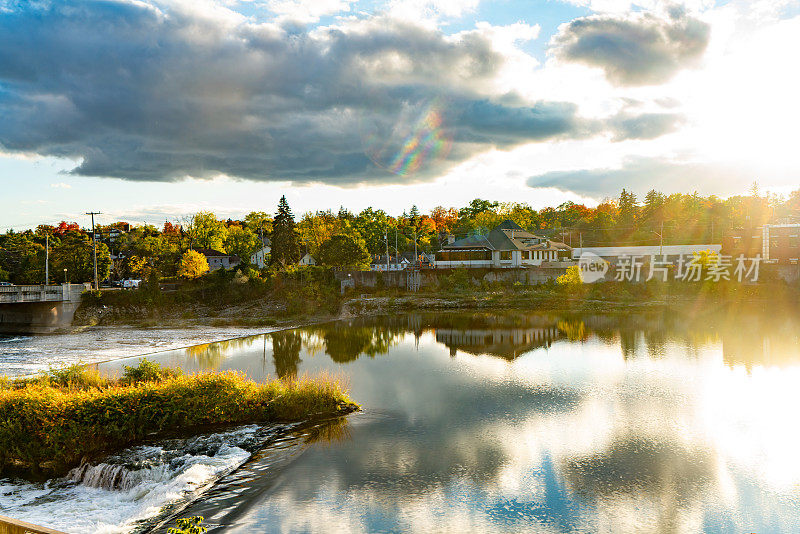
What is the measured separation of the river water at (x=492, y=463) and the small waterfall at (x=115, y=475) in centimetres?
5

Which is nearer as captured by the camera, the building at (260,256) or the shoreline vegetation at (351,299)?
the shoreline vegetation at (351,299)

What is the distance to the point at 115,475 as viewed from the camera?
17938mm

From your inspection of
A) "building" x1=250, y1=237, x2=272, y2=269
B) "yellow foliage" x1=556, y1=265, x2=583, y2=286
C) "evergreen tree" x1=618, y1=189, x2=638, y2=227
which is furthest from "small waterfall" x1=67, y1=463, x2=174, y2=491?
"evergreen tree" x1=618, y1=189, x2=638, y2=227

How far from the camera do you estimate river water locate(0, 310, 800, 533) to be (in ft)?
51.1

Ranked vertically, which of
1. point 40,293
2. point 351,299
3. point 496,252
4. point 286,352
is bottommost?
point 286,352

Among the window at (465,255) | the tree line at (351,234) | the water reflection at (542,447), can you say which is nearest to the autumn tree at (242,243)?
the tree line at (351,234)

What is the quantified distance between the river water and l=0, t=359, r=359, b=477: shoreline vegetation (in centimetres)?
135

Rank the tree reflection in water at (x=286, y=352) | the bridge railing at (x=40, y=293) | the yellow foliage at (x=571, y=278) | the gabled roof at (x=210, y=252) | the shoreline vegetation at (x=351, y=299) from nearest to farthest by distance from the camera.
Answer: the tree reflection in water at (x=286, y=352)
the bridge railing at (x=40, y=293)
the shoreline vegetation at (x=351, y=299)
the yellow foliage at (x=571, y=278)
the gabled roof at (x=210, y=252)

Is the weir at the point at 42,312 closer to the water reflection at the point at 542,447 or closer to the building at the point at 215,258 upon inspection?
the water reflection at the point at 542,447

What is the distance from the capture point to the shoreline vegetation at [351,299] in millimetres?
68125

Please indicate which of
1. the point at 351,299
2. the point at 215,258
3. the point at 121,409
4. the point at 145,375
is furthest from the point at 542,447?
the point at 215,258

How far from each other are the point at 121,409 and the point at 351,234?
81.0m

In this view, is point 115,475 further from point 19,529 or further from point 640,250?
point 640,250

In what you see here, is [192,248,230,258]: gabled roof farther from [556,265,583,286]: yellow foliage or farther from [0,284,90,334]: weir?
[556,265,583,286]: yellow foliage
